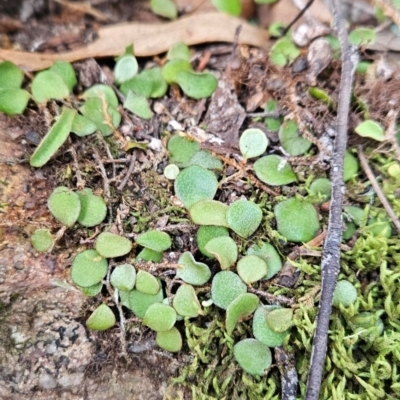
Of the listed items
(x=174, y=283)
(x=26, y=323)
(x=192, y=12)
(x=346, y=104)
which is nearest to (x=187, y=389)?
(x=174, y=283)

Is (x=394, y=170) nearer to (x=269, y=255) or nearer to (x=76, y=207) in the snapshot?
(x=269, y=255)

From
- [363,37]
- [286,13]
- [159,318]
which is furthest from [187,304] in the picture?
[286,13]

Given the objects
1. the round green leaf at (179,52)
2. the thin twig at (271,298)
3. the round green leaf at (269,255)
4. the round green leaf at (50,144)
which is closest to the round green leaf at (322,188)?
the round green leaf at (269,255)

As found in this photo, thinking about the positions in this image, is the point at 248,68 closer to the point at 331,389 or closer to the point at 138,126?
the point at 138,126

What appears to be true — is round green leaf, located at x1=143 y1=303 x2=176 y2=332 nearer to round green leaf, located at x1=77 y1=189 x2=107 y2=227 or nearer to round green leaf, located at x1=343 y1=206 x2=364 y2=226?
round green leaf, located at x1=77 y1=189 x2=107 y2=227

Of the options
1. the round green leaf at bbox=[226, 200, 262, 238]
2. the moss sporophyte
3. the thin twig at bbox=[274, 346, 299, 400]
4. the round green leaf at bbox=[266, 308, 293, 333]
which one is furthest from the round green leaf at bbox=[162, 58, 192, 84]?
the thin twig at bbox=[274, 346, 299, 400]

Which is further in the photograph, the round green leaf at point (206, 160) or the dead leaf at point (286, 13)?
the dead leaf at point (286, 13)

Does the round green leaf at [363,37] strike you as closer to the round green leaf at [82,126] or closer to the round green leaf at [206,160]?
the round green leaf at [206,160]

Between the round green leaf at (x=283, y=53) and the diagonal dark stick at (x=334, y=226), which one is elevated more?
the round green leaf at (x=283, y=53)
